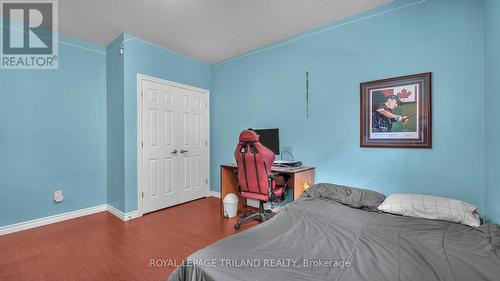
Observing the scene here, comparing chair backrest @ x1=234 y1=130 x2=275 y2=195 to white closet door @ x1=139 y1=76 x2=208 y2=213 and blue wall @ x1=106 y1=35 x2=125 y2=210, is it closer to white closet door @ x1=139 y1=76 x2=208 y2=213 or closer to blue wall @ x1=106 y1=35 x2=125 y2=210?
white closet door @ x1=139 y1=76 x2=208 y2=213

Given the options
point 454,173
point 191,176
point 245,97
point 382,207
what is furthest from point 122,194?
point 454,173

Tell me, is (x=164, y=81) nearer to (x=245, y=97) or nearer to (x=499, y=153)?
(x=245, y=97)

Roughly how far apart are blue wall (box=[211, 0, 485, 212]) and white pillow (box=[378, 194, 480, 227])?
0.41 meters

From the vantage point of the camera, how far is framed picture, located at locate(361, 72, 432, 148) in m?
2.25

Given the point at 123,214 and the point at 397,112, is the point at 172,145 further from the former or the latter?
the point at 397,112

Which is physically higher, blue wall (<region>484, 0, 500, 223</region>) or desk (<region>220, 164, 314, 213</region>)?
blue wall (<region>484, 0, 500, 223</region>)

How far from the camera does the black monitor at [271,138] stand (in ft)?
10.7

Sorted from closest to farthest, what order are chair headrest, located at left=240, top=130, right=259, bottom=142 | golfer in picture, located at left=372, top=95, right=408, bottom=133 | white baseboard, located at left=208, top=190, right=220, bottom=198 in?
1. golfer in picture, located at left=372, top=95, right=408, bottom=133
2. chair headrest, located at left=240, top=130, right=259, bottom=142
3. white baseboard, located at left=208, top=190, right=220, bottom=198

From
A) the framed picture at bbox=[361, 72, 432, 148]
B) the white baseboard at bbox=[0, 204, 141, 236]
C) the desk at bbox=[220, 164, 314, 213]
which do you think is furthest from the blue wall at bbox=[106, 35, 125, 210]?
the framed picture at bbox=[361, 72, 432, 148]

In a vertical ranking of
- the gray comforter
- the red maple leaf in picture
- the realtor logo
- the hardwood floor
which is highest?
the realtor logo

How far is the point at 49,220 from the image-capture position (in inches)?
118

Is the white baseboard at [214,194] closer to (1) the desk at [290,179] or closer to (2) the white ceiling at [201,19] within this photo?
(1) the desk at [290,179]

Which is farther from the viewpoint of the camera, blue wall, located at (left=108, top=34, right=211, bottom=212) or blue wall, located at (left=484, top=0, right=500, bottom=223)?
blue wall, located at (left=108, top=34, right=211, bottom=212)

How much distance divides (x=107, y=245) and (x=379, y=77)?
3606 mm
